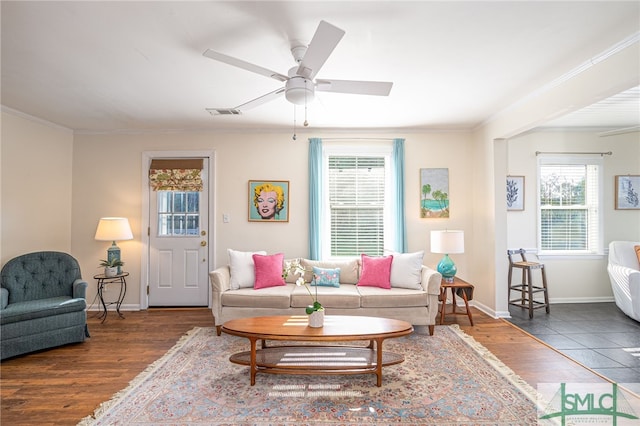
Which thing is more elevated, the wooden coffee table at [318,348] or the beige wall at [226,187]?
the beige wall at [226,187]

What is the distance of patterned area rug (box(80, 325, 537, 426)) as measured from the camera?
2283 millimetres

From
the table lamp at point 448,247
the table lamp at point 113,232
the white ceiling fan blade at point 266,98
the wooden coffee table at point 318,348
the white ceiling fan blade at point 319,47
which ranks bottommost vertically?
the wooden coffee table at point 318,348

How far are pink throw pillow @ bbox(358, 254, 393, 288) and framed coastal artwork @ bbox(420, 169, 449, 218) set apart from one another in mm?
1193

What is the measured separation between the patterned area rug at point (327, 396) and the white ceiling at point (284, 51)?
2.61 metres

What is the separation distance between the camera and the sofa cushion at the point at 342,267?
452 centimetres

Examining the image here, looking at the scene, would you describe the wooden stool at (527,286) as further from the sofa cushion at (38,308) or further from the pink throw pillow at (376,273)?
the sofa cushion at (38,308)

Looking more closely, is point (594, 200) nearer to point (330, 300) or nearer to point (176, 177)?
point (330, 300)

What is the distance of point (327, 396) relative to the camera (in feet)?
8.33

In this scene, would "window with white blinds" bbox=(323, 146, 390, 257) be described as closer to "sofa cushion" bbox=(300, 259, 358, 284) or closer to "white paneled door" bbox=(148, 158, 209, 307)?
"sofa cushion" bbox=(300, 259, 358, 284)

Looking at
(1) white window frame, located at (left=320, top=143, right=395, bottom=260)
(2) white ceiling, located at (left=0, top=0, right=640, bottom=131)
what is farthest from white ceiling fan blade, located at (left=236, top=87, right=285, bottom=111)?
(1) white window frame, located at (left=320, top=143, right=395, bottom=260)

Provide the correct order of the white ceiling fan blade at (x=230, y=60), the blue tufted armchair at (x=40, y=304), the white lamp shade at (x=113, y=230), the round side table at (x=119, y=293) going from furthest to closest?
the round side table at (x=119, y=293), the white lamp shade at (x=113, y=230), the blue tufted armchair at (x=40, y=304), the white ceiling fan blade at (x=230, y=60)

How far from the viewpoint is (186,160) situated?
16.6 ft

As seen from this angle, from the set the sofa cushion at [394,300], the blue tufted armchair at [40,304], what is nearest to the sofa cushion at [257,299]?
the sofa cushion at [394,300]

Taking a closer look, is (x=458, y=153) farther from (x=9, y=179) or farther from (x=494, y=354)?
(x=9, y=179)
